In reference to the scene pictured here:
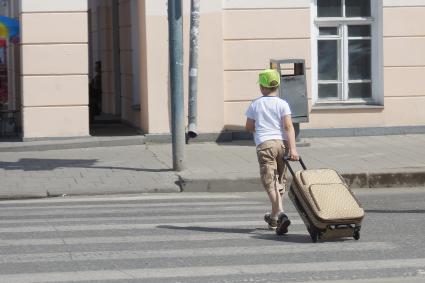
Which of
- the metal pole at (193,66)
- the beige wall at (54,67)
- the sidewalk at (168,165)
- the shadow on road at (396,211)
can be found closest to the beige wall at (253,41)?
the metal pole at (193,66)

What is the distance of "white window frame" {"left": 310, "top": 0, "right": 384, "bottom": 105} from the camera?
1956cm

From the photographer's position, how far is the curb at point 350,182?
14.7 m

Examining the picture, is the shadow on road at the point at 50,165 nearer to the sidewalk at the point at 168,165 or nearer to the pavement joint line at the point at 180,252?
the sidewalk at the point at 168,165

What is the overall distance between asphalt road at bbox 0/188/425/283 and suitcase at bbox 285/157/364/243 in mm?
140

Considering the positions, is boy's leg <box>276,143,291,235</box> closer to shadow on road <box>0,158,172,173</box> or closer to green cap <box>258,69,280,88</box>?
green cap <box>258,69,280,88</box>

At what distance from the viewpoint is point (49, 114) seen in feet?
61.1

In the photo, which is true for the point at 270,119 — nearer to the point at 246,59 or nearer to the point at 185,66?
the point at 185,66

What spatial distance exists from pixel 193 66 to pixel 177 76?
2793 mm

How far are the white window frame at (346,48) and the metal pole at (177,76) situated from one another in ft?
14.8

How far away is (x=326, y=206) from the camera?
9.66 meters

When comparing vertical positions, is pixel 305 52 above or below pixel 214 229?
above

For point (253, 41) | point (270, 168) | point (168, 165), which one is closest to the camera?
A: point (270, 168)

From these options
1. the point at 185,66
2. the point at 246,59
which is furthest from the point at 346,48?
the point at 185,66

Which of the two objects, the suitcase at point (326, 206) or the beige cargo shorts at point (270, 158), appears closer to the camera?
the suitcase at point (326, 206)
